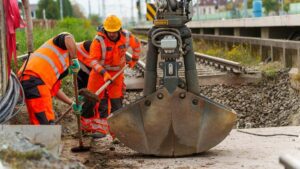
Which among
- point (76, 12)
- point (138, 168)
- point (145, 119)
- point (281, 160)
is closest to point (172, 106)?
point (145, 119)

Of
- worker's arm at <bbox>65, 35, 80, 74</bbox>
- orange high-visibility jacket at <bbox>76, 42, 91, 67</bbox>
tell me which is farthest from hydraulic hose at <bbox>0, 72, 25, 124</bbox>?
orange high-visibility jacket at <bbox>76, 42, 91, 67</bbox>

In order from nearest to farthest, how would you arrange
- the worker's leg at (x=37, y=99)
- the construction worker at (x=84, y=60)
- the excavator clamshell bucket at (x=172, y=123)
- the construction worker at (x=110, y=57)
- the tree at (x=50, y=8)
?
the excavator clamshell bucket at (x=172, y=123), the worker's leg at (x=37, y=99), the construction worker at (x=110, y=57), the construction worker at (x=84, y=60), the tree at (x=50, y=8)

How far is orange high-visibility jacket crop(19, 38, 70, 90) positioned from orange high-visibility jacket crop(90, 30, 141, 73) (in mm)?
1122

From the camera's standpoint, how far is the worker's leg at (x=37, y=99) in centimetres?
713

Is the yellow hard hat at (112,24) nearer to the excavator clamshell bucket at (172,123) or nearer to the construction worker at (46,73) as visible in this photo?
the construction worker at (46,73)

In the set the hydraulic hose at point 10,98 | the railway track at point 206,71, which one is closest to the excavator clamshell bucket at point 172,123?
the hydraulic hose at point 10,98

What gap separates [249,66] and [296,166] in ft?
43.5

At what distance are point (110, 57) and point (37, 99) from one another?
1.92 meters

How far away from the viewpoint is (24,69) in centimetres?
725

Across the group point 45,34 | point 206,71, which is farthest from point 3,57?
point 45,34

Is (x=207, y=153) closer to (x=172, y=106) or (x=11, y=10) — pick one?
(x=172, y=106)

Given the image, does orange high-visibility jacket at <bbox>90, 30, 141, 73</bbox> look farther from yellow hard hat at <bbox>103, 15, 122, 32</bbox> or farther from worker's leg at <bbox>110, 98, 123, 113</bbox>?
worker's leg at <bbox>110, 98, 123, 113</bbox>

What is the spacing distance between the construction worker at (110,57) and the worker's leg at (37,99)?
1.52 metres

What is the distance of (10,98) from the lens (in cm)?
656
